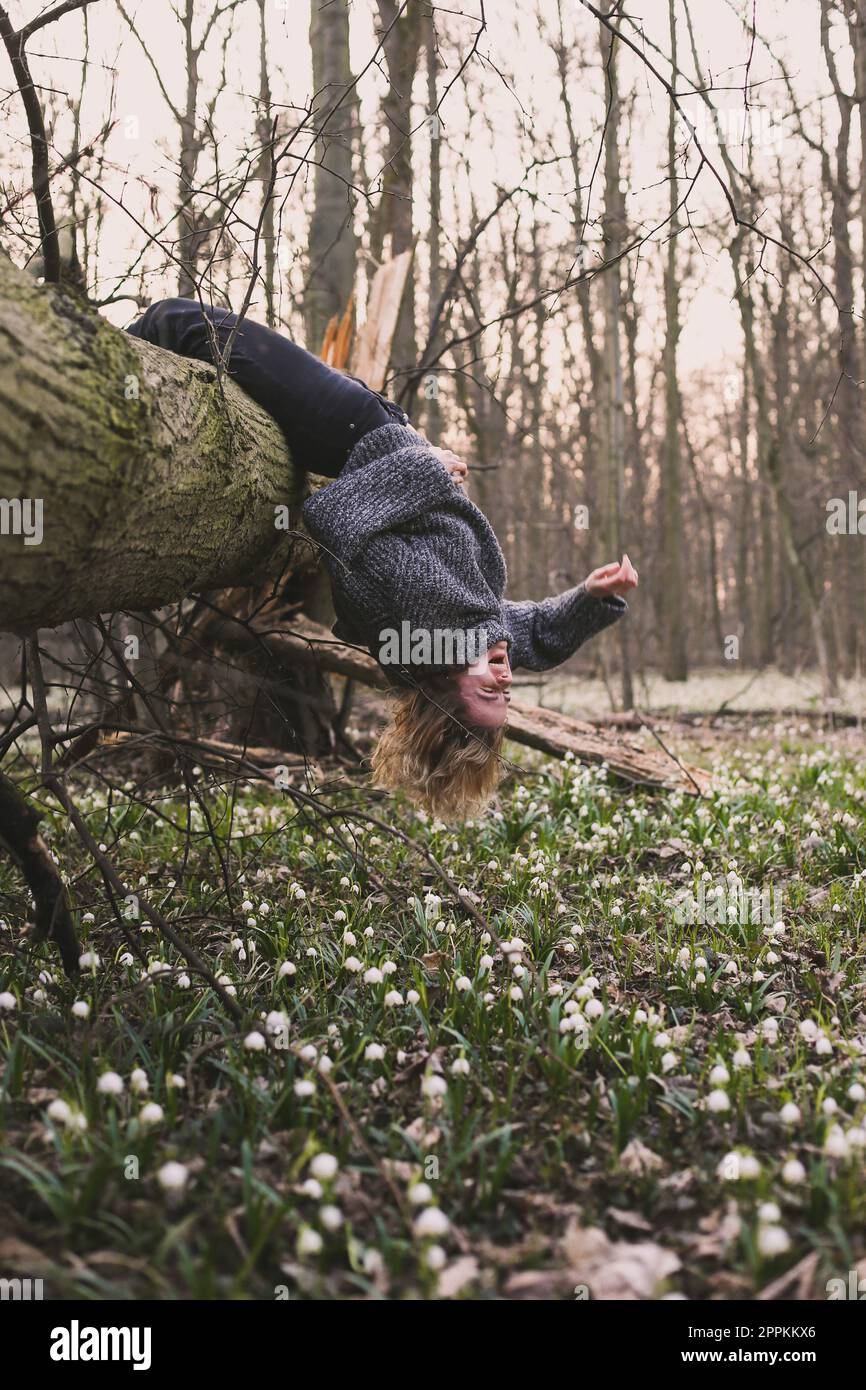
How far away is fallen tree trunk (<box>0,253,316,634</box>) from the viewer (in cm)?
211

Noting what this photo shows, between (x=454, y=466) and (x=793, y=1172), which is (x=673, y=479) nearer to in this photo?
(x=454, y=466)

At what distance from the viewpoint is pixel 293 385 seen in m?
3.79

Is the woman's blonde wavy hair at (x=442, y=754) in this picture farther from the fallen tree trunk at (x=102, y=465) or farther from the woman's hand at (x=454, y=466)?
the fallen tree trunk at (x=102, y=465)

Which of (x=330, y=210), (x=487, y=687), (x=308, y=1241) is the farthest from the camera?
(x=330, y=210)

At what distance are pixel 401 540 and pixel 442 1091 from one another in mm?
2085

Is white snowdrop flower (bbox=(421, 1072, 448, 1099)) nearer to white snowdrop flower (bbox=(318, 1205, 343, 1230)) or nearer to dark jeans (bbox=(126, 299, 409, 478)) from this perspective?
white snowdrop flower (bbox=(318, 1205, 343, 1230))

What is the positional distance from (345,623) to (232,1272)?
2.77 meters

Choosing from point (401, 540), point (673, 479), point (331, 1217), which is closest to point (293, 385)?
point (401, 540)

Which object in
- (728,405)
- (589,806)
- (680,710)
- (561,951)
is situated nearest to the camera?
(561,951)

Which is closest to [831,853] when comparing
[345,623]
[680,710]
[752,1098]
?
[752,1098]

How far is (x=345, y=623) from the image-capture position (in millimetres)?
4188

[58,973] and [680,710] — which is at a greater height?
[680,710]
